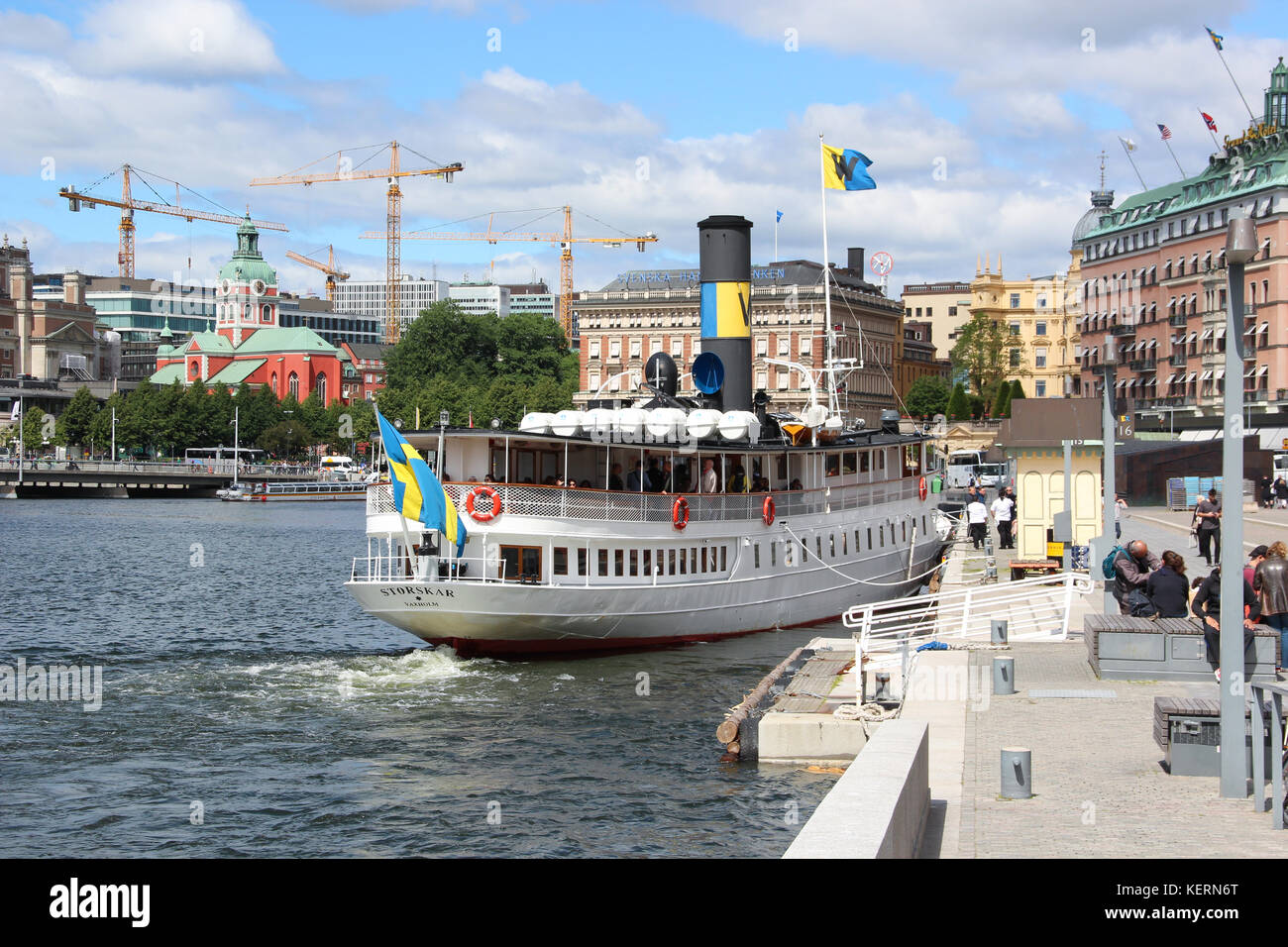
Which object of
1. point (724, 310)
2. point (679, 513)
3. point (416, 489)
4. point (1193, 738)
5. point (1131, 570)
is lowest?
point (1193, 738)

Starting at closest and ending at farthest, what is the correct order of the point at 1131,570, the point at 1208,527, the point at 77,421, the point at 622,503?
the point at 1131,570 < the point at 622,503 < the point at 1208,527 < the point at 77,421

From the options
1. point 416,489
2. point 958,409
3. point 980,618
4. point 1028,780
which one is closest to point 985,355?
point 958,409

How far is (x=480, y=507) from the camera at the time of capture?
32062 millimetres

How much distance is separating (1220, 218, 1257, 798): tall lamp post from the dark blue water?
20.1 ft

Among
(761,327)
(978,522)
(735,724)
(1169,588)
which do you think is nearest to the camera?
(1169,588)

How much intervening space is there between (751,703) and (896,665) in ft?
8.70

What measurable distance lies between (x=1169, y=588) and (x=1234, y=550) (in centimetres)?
841

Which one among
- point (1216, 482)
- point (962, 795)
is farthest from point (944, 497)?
point (962, 795)

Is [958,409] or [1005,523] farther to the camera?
[958,409]

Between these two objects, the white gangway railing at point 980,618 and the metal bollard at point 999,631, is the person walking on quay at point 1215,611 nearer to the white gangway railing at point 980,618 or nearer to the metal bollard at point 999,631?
the white gangway railing at point 980,618

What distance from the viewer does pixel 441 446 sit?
105 ft

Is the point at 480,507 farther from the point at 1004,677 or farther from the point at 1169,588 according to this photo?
the point at 1169,588

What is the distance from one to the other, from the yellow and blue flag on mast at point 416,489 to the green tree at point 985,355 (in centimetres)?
11809

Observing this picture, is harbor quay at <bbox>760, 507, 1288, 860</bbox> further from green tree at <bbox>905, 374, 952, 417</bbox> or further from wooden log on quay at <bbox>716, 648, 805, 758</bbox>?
green tree at <bbox>905, 374, 952, 417</bbox>
